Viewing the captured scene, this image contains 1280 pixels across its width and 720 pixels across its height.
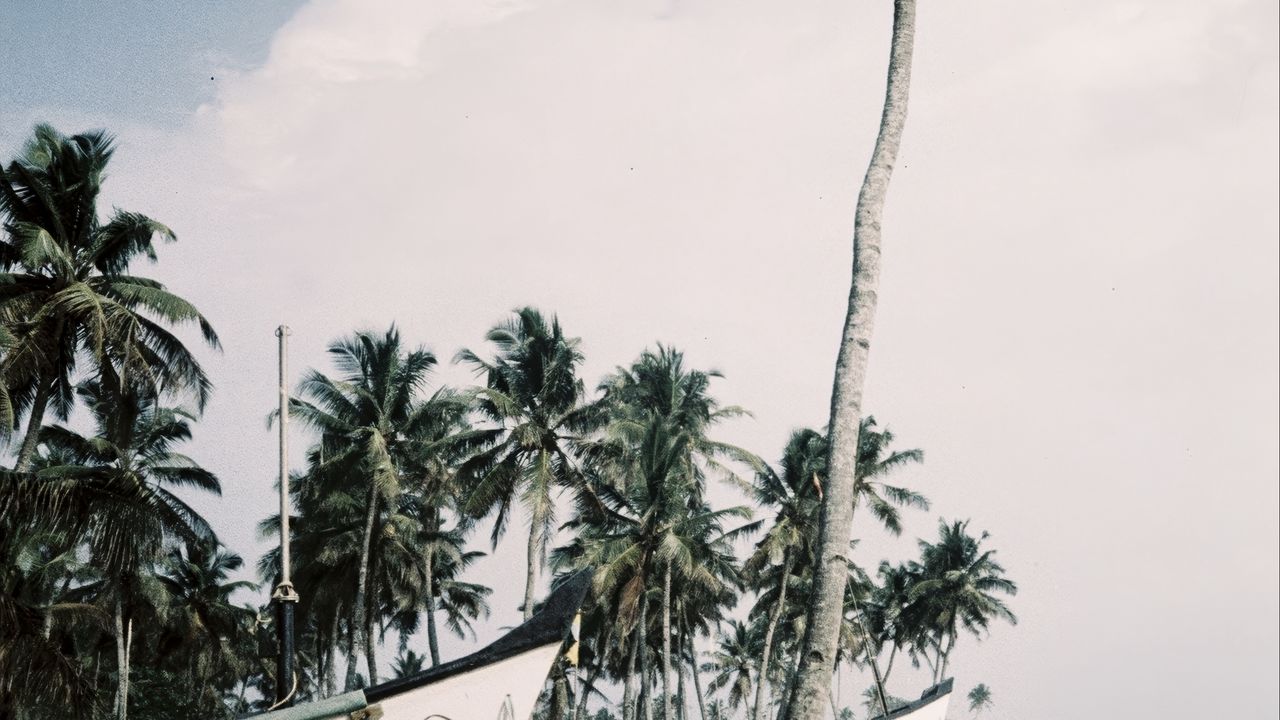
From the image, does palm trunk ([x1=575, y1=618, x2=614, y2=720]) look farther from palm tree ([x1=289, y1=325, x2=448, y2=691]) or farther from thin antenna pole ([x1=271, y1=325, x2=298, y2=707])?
thin antenna pole ([x1=271, y1=325, x2=298, y2=707])

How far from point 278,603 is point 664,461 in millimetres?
21147

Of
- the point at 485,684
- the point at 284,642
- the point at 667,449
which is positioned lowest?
the point at 485,684

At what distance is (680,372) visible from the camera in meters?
34.2

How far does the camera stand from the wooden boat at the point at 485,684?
9.28 m

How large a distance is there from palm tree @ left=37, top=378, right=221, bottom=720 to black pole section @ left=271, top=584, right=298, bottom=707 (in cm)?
474

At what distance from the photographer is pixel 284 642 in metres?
Answer: 9.13

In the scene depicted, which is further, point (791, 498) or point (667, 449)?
point (791, 498)

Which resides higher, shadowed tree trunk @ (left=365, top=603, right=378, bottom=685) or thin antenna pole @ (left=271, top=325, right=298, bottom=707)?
shadowed tree trunk @ (left=365, top=603, right=378, bottom=685)

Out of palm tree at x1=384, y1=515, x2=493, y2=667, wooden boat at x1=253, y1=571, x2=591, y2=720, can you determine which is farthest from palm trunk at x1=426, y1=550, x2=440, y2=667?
wooden boat at x1=253, y1=571, x2=591, y2=720

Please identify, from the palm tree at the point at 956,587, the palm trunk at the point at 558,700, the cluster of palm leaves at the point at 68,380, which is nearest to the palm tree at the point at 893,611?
the palm tree at the point at 956,587

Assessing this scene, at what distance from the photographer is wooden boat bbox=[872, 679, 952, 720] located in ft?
63.8

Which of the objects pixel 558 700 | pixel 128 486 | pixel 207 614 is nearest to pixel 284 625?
pixel 128 486

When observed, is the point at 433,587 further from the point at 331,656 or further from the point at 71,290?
the point at 71,290

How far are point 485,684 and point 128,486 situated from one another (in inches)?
230
